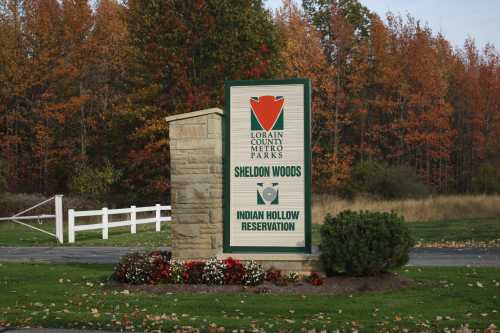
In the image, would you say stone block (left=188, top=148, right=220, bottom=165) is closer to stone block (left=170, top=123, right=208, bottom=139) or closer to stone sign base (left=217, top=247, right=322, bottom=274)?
stone block (left=170, top=123, right=208, bottom=139)

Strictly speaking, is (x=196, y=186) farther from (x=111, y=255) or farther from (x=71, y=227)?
(x=71, y=227)

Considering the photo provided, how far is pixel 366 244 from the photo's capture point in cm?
1317

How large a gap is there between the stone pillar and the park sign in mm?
304

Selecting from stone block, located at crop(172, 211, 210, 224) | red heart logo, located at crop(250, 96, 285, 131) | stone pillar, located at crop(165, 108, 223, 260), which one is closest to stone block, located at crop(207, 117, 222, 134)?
stone pillar, located at crop(165, 108, 223, 260)

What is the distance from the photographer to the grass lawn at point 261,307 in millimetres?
9992

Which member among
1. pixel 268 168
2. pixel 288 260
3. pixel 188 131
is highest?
pixel 188 131

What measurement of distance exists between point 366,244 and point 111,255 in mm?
9569

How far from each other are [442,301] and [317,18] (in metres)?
49.8

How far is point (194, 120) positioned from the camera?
1455 centimetres

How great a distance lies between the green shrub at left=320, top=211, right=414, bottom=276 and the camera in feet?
43.1

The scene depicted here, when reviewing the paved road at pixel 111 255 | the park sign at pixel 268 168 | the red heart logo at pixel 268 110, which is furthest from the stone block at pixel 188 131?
the paved road at pixel 111 255


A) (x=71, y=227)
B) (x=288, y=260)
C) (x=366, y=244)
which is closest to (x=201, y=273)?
(x=288, y=260)

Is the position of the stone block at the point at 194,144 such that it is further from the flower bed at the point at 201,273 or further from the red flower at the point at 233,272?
the red flower at the point at 233,272

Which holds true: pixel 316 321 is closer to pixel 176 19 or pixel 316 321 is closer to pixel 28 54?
pixel 176 19
